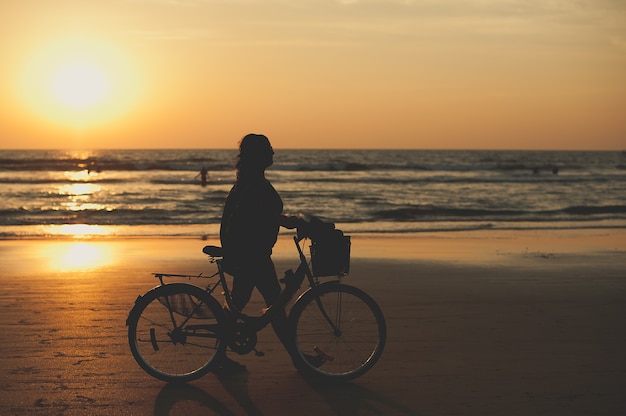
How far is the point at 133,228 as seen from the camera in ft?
68.5

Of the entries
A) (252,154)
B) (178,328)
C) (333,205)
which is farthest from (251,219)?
(333,205)

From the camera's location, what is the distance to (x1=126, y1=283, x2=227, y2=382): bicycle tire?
581 centimetres

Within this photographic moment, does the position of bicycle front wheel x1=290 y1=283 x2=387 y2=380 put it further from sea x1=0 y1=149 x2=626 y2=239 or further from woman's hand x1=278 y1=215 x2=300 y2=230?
sea x1=0 y1=149 x2=626 y2=239

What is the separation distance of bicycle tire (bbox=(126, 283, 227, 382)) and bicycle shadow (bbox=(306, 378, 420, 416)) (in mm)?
811

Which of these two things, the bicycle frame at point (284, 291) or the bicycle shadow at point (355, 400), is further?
the bicycle frame at point (284, 291)

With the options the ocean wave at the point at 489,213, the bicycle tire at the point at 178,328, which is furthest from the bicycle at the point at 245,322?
the ocean wave at the point at 489,213

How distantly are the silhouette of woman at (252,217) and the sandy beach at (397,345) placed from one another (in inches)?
35.1

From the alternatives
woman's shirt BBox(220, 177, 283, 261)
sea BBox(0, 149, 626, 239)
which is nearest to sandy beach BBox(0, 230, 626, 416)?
woman's shirt BBox(220, 177, 283, 261)

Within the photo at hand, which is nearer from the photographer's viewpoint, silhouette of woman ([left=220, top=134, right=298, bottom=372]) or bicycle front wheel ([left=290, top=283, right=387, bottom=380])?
silhouette of woman ([left=220, top=134, right=298, bottom=372])

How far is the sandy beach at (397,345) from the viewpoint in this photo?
540 centimetres

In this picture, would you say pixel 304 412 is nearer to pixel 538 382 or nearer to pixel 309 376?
pixel 309 376

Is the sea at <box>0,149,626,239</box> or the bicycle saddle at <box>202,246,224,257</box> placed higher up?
the sea at <box>0,149,626,239</box>

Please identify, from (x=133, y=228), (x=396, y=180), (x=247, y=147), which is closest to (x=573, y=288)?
(x=247, y=147)

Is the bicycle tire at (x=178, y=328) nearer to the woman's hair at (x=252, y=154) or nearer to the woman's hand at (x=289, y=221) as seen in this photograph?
the woman's hand at (x=289, y=221)
